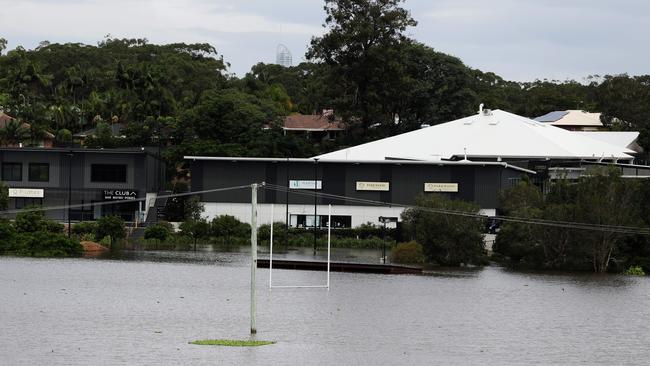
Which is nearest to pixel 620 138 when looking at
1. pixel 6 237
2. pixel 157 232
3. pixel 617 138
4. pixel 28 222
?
pixel 617 138

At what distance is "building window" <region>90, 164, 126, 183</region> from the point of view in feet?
409

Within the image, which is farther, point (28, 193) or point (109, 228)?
point (28, 193)

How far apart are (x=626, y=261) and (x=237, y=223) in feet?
115

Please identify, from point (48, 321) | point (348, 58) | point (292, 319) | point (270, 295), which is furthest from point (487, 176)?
point (48, 321)

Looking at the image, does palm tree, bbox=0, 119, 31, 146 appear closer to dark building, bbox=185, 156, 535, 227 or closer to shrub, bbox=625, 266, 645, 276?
dark building, bbox=185, 156, 535, 227

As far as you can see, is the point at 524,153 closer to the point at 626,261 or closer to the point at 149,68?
the point at 626,261

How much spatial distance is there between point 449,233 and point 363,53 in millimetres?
56195

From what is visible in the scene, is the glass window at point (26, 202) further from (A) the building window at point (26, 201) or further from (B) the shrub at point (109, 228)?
(B) the shrub at point (109, 228)

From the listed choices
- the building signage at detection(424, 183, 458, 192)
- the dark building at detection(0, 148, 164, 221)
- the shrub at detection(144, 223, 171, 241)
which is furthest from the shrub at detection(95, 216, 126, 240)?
the building signage at detection(424, 183, 458, 192)

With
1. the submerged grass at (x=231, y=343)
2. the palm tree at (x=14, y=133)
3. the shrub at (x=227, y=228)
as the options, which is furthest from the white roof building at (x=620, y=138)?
→ the submerged grass at (x=231, y=343)

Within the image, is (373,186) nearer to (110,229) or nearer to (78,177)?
(110,229)

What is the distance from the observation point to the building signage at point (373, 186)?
118438 millimetres

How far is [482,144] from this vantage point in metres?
132

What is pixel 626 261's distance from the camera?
→ 3780 inches
